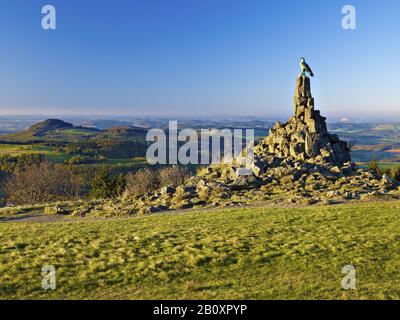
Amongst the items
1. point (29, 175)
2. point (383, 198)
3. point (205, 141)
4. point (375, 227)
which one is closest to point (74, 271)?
point (375, 227)

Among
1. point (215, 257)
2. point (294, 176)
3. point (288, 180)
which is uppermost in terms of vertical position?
point (294, 176)

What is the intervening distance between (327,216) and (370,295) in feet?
44.3

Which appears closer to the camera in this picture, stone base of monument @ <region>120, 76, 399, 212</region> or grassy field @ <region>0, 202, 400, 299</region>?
grassy field @ <region>0, 202, 400, 299</region>

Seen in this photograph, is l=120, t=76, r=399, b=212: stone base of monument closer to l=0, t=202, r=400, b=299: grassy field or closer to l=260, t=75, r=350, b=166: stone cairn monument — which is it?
l=260, t=75, r=350, b=166: stone cairn monument

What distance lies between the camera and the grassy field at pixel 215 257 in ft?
41.4

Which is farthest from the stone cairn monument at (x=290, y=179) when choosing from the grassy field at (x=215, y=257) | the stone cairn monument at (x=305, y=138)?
the grassy field at (x=215, y=257)

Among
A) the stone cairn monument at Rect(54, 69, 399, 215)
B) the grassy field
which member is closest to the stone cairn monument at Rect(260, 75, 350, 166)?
the stone cairn monument at Rect(54, 69, 399, 215)

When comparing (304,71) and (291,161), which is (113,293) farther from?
(304,71)

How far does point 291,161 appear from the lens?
136 ft

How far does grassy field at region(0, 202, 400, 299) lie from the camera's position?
496 inches

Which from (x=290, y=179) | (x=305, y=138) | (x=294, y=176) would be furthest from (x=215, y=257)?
(x=305, y=138)

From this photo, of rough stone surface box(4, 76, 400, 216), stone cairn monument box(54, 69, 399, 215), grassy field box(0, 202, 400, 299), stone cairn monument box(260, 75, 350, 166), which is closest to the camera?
grassy field box(0, 202, 400, 299)

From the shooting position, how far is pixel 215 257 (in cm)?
1642

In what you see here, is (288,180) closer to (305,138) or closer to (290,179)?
(290,179)
